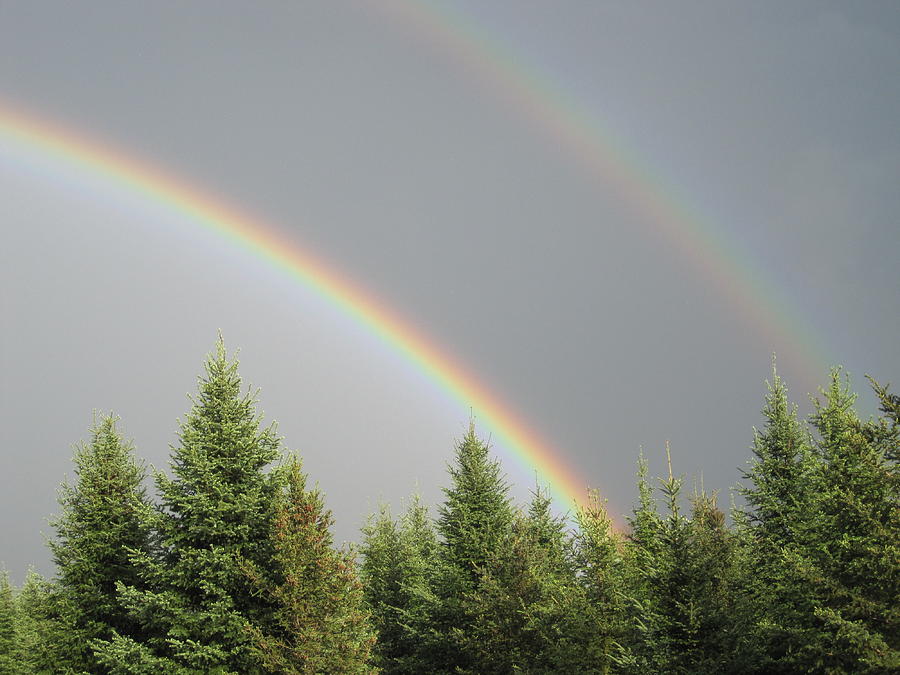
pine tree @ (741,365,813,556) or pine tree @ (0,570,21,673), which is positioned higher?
pine tree @ (741,365,813,556)

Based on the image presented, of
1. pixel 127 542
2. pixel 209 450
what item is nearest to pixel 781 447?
pixel 209 450

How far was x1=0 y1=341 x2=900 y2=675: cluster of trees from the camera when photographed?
1917 cm

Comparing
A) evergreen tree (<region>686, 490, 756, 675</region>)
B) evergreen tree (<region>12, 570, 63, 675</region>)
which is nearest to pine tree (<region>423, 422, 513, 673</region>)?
evergreen tree (<region>686, 490, 756, 675</region>)

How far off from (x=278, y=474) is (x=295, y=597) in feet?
14.0

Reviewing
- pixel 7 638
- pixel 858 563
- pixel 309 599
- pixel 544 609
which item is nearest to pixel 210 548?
pixel 309 599

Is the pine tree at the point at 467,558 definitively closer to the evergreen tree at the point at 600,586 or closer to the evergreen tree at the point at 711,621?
the evergreen tree at the point at 600,586

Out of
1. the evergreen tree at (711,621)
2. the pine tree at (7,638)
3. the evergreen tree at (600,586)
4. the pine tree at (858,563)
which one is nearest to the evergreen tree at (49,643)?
the pine tree at (7,638)

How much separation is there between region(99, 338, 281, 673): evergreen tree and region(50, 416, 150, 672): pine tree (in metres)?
3.64

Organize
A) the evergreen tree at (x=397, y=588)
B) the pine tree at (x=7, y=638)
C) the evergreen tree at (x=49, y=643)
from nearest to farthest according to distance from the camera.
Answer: the evergreen tree at (x=49, y=643)
the evergreen tree at (x=397, y=588)
the pine tree at (x=7, y=638)

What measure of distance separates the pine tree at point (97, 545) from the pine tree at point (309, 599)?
24.1ft

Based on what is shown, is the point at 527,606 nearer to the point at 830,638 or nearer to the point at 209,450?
the point at 830,638

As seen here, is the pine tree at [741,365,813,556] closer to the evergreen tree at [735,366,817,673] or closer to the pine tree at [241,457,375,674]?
the evergreen tree at [735,366,817,673]

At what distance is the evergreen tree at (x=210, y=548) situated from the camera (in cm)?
2120

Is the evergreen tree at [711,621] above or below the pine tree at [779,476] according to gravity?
below
